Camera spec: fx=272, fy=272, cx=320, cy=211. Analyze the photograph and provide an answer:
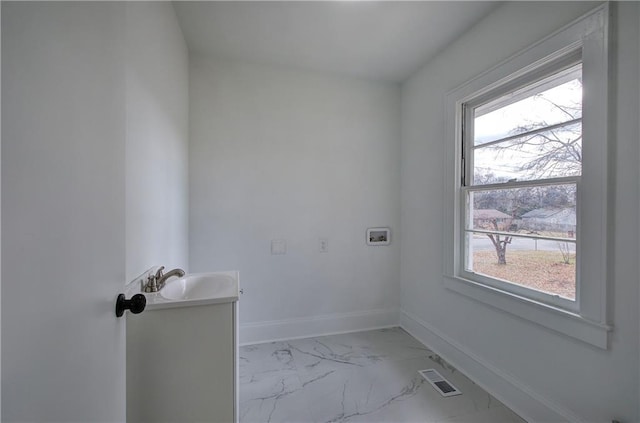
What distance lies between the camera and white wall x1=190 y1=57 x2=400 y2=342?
2357mm

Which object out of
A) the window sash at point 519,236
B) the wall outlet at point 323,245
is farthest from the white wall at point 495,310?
the wall outlet at point 323,245

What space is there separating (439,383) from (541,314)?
83 cm

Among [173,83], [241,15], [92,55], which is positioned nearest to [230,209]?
[173,83]

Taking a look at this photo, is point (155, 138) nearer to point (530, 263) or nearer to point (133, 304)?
point (133, 304)

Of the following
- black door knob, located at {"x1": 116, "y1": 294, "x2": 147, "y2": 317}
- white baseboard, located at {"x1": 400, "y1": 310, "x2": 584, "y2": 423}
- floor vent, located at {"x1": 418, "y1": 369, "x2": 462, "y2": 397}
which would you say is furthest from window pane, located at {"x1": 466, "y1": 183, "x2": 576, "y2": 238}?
black door knob, located at {"x1": 116, "y1": 294, "x2": 147, "y2": 317}

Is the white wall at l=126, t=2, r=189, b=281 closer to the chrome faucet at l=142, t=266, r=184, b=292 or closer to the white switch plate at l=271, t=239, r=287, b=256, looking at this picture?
the chrome faucet at l=142, t=266, r=184, b=292

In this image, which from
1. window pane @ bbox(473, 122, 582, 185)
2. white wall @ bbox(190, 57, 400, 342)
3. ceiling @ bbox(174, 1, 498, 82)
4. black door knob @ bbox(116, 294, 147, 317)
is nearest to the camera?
black door knob @ bbox(116, 294, 147, 317)

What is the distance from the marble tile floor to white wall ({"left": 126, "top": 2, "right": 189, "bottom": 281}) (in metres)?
1.03

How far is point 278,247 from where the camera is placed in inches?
98.5

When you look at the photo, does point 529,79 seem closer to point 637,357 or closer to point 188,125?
point 637,357

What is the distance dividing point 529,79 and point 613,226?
3.14ft

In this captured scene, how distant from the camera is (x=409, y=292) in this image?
2.67m

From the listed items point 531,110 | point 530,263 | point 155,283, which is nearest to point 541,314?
point 530,263

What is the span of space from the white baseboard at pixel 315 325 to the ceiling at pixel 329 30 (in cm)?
235
